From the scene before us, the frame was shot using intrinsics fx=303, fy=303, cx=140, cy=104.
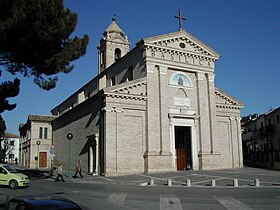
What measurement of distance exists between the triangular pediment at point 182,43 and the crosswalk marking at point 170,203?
58.3ft

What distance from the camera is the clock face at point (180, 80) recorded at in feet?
96.5

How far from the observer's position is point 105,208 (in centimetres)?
1048

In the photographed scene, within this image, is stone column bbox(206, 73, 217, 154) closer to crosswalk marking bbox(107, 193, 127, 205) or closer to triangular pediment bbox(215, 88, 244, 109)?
triangular pediment bbox(215, 88, 244, 109)

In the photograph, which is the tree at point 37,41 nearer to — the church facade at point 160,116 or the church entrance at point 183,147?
the church facade at point 160,116

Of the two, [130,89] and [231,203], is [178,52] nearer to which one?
[130,89]

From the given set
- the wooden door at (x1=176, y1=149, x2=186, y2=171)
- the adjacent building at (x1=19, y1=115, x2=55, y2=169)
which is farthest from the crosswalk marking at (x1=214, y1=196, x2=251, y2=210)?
the adjacent building at (x1=19, y1=115, x2=55, y2=169)

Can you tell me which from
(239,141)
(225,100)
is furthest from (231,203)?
(225,100)

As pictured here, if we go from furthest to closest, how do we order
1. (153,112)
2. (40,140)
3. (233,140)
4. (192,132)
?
(40,140)
(233,140)
(192,132)
(153,112)

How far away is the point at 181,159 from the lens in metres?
29.4

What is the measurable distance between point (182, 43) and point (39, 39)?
56.1 ft

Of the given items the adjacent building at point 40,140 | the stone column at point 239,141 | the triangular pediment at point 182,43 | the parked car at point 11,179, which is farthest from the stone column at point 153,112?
the adjacent building at point 40,140

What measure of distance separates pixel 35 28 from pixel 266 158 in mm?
30570

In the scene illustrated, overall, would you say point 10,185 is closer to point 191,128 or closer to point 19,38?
point 19,38

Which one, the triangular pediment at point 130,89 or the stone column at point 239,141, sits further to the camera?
the stone column at point 239,141
